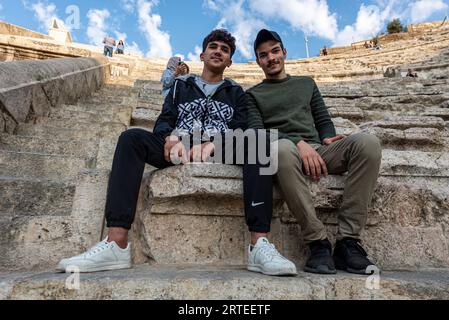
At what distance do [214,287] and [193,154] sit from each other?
32.1 inches

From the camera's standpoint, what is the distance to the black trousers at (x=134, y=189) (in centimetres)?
155

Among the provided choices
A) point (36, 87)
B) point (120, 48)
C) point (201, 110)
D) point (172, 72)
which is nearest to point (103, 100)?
point (172, 72)

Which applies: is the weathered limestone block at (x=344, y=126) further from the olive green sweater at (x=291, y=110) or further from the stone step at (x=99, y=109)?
the stone step at (x=99, y=109)

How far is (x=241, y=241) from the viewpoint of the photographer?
1.78m

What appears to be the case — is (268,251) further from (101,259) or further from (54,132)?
(54,132)

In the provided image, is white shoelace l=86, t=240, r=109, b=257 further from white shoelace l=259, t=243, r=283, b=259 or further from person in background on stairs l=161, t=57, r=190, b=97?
person in background on stairs l=161, t=57, r=190, b=97

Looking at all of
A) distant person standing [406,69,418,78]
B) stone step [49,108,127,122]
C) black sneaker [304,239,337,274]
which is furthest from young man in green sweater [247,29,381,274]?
distant person standing [406,69,418,78]

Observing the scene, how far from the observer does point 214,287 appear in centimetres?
119

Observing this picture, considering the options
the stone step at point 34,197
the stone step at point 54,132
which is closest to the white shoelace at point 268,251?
the stone step at point 34,197

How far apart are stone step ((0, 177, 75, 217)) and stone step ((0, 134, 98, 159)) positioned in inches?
26.6

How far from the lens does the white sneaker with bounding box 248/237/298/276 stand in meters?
1.33
